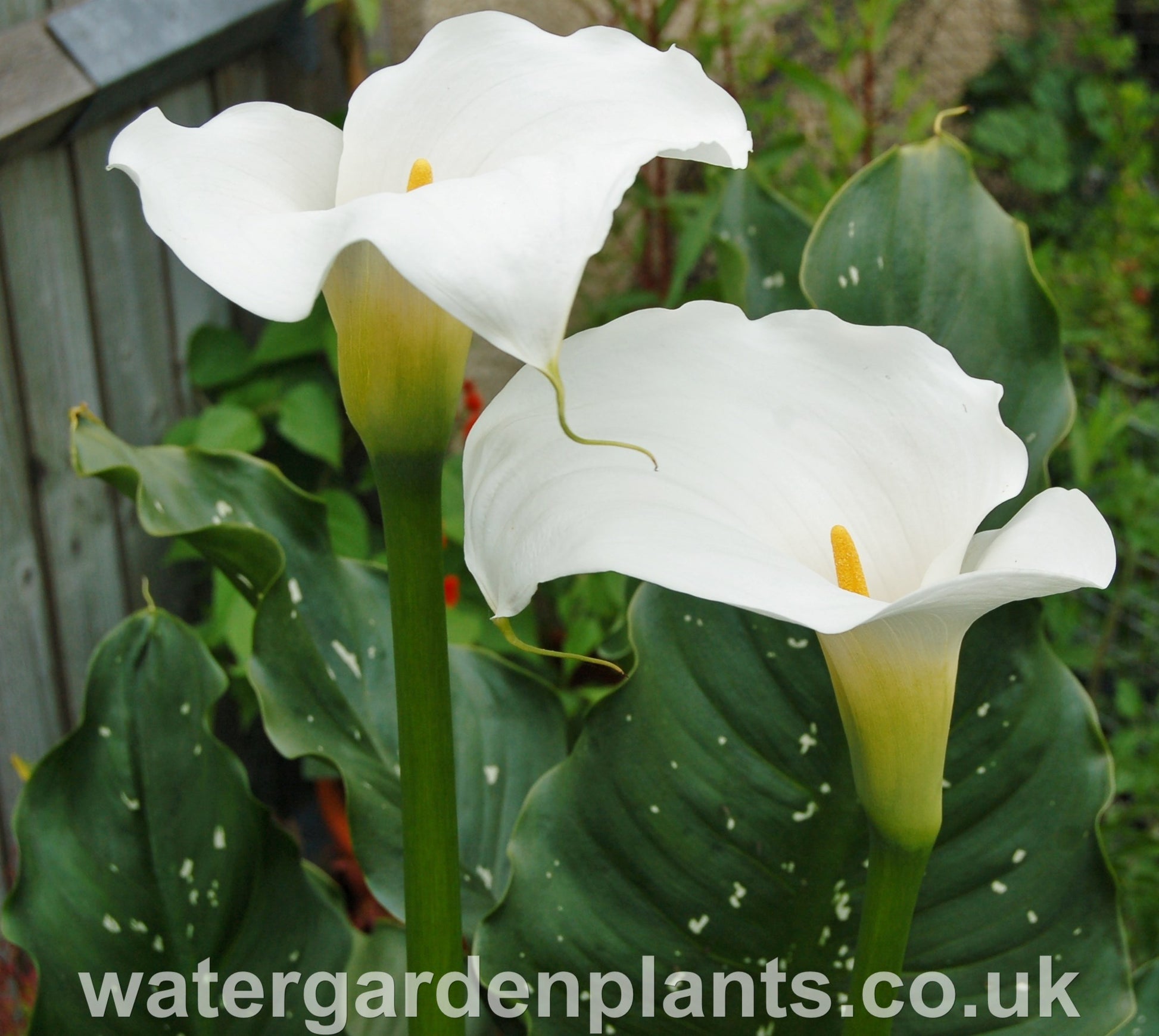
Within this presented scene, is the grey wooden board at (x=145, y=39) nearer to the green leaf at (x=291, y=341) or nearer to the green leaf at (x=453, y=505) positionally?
the green leaf at (x=291, y=341)

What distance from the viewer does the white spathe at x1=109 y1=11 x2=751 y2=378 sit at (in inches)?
8.0

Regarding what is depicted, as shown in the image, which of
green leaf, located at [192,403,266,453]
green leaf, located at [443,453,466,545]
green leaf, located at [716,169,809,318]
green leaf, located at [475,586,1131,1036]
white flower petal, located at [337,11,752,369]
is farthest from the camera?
green leaf, located at [192,403,266,453]

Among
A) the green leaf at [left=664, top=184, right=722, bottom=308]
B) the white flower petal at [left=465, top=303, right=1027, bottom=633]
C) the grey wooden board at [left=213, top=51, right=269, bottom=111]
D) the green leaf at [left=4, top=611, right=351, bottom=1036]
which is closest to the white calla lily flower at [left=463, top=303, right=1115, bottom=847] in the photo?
the white flower petal at [left=465, top=303, right=1027, bottom=633]

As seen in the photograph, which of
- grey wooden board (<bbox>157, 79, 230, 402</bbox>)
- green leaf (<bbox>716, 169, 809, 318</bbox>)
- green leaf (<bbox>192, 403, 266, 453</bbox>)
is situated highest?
green leaf (<bbox>716, 169, 809, 318</bbox>)

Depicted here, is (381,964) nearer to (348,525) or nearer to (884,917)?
(884,917)

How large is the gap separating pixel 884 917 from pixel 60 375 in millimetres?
903

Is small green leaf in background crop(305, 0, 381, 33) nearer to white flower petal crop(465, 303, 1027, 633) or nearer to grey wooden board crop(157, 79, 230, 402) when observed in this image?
grey wooden board crop(157, 79, 230, 402)

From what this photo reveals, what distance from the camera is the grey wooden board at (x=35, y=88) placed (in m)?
0.87

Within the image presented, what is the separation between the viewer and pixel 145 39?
0.99 m

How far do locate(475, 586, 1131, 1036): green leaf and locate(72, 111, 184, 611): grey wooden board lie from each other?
804 mm

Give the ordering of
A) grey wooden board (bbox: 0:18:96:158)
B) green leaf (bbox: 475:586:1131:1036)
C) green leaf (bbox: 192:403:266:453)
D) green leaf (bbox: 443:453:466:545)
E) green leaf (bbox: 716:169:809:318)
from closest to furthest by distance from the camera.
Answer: green leaf (bbox: 475:586:1131:1036) < green leaf (bbox: 716:169:809:318) < grey wooden board (bbox: 0:18:96:158) < green leaf (bbox: 443:453:466:545) < green leaf (bbox: 192:403:266:453)

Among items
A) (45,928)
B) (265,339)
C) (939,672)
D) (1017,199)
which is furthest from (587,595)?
(1017,199)

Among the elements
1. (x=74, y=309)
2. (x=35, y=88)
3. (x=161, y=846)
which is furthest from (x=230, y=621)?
(x=161, y=846)

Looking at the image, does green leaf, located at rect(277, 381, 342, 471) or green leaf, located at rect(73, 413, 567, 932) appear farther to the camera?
green leaf, located at rect(277, 381, 342, 471)
